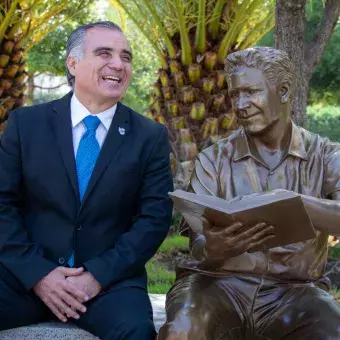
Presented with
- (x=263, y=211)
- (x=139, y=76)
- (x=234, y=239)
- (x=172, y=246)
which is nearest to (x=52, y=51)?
(x=139, y=76)

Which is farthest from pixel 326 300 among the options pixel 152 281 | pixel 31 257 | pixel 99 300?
pixel 152 281

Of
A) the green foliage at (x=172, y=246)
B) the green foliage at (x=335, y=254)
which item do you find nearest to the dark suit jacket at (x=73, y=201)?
the green foliage at (x=172, y=246)

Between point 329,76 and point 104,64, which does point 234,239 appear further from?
point 329,76

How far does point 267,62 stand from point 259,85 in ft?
0.33

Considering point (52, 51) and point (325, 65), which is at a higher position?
point (52, 51)

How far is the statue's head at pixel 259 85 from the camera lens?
3.02 metres

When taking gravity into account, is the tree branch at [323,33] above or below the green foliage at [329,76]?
above

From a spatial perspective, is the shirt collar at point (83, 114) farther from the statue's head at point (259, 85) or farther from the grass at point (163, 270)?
the grass at point (163, 270)

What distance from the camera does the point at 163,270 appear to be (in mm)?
6949

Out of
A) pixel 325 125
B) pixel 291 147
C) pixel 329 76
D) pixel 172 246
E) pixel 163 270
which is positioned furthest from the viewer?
pixel 329 76

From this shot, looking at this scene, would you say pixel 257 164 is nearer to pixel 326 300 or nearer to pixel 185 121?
pixel 326 300

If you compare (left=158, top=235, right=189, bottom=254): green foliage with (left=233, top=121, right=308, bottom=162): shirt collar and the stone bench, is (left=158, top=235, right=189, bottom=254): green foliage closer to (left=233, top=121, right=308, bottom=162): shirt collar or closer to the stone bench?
the stone bench

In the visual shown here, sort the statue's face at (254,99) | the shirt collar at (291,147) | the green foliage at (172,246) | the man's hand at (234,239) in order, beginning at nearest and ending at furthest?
1. the man's hand at (234,239)
2. the statue's face at (254,99)
3. the shirt collar at (291,147)
4. the green foliage at (172,246)

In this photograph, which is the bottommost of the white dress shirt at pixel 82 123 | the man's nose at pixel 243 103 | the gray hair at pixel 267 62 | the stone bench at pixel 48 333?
the stone bench at pixel 48 333
